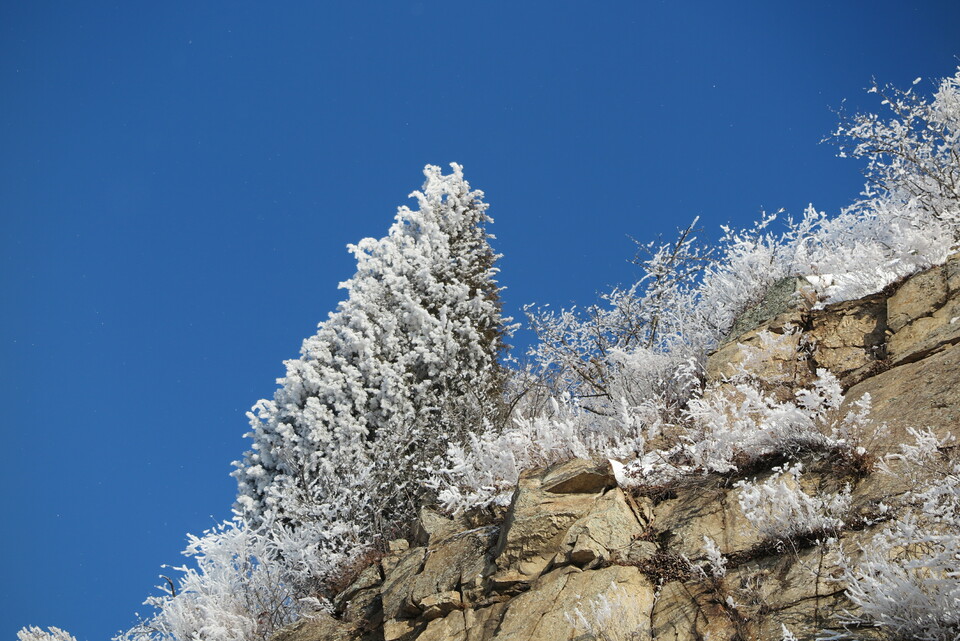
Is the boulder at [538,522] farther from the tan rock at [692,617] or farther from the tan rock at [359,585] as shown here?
the tan rock at [359,585]

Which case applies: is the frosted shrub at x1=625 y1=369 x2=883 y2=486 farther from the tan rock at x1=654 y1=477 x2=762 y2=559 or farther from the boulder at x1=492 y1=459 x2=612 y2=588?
the boulder at x1=492 y1=459 x2=612 y2=588

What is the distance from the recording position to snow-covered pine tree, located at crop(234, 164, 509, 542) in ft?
34.2

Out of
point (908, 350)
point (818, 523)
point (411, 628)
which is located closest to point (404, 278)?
point (411, 628)

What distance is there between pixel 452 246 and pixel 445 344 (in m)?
2.35

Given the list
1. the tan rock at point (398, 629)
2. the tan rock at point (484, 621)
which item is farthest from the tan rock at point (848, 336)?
the tan rock at point (398, 629)

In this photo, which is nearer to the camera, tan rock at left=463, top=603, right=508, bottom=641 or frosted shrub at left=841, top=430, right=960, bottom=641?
frosted shrub at left=841, top=430, right=960, bottom=641

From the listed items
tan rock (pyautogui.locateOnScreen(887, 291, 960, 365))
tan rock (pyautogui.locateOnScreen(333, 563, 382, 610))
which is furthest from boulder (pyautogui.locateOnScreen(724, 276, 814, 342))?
tan rock (pyautogui.locateOnScreen(333, 563, 382, 610))

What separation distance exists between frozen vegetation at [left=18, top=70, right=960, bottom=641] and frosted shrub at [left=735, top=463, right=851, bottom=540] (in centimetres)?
2

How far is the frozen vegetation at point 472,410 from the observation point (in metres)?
6.55


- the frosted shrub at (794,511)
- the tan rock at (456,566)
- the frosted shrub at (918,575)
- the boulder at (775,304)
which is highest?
the boulder at (775,304)

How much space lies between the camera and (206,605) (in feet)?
29.1

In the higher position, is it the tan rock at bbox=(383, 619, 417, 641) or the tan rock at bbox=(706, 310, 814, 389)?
the tan rock at bbox=(706, 310, 814, 389)

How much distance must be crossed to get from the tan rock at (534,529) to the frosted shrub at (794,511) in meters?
1.74

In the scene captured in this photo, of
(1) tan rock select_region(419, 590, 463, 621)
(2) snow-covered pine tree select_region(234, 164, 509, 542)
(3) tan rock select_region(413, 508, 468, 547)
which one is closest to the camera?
(1) tan rock select_region(419, 590, 463, 621)
